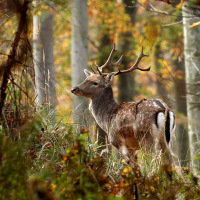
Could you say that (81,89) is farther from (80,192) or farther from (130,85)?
(130,85)

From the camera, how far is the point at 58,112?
20.0ft

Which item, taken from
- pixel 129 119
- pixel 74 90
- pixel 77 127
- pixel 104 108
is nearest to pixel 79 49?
pixel 74 90

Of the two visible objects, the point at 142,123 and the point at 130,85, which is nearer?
the point at 142,123

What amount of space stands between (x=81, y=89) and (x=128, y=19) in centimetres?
1047

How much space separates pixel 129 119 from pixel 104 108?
92 centimetres

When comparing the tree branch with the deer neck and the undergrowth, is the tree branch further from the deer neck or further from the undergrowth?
the deer neck

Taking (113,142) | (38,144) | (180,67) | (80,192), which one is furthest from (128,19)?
(80,192)

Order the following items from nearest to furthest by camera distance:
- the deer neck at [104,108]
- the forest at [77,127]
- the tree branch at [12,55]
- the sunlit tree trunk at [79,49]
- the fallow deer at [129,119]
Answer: the forest at [77,127] → the tree branch at [12,55] → the fallow deer at [129,119] → the deer neck at [104,108] → the sunlit tree trunk at [79,49]

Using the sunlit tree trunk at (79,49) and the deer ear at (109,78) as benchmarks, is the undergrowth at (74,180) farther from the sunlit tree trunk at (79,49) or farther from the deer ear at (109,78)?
the sunlit tree trunk at (79,49)

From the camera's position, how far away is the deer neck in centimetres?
767

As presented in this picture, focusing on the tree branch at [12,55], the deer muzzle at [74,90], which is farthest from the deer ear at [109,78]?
the tree branch at [12,55]

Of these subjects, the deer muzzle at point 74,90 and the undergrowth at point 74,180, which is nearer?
the undergrowth at point 74,180

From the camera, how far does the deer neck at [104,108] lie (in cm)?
767

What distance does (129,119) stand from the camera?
7.04 metres
